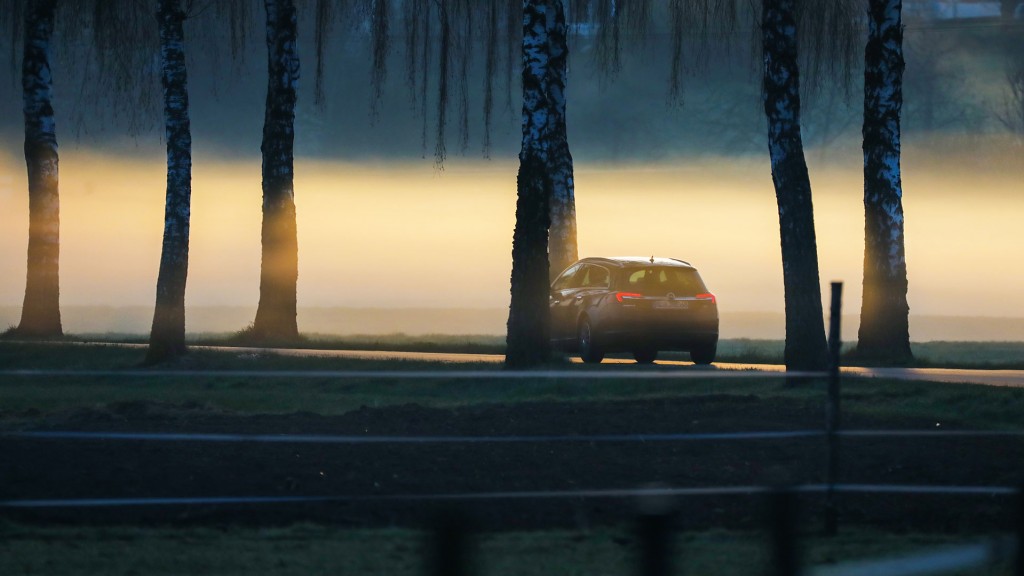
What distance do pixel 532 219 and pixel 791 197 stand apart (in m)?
3.73

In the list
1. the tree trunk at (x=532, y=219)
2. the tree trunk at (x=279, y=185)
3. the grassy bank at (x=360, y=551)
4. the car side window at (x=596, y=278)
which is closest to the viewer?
the grassy bank at (x=360, y=551)

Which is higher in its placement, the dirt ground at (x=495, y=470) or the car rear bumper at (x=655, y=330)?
the car rear bumper at (x=655, y=330)

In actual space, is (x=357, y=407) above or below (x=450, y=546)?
below

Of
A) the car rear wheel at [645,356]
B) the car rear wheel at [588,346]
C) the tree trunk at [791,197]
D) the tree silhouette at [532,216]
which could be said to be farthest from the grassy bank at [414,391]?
the car rear wheel at [645,356]

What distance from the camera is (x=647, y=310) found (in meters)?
21.0

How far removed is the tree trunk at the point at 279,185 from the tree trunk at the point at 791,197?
30.2ft

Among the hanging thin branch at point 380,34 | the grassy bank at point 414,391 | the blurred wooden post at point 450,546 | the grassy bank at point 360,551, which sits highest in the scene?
the hanging thin branch at point 380,34

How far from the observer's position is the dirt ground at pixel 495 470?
873 centimetres

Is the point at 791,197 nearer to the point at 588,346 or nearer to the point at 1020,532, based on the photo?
the point at 588,346

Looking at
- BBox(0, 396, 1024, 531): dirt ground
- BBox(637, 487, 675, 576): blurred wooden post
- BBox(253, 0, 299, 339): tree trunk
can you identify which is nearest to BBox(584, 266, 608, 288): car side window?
BBox(253, 0, 299, 339): tree trunk

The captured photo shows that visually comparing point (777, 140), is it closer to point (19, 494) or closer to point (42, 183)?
point (19, 494)

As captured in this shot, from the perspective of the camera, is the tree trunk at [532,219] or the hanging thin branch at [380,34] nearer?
the tree trunk at [532,219]

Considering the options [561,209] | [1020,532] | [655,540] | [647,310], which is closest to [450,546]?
[655,540]

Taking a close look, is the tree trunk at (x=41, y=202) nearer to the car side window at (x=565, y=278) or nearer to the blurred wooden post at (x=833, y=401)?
the car side window at (x=565, y=278)
